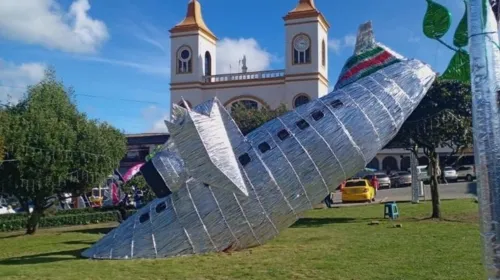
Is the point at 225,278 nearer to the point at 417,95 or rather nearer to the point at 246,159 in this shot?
the point at 246,159

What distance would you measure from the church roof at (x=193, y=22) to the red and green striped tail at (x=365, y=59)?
4479cm

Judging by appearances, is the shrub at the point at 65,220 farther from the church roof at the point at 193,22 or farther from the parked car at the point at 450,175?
the church roof at the point at 193,22

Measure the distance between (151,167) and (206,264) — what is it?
3.39 metres

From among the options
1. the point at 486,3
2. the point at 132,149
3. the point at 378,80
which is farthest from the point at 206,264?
the point at 132,149

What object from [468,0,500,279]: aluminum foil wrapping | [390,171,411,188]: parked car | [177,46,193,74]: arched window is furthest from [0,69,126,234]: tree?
[177,46,193,74]: arched window

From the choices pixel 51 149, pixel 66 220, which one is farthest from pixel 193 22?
pixel 51 149

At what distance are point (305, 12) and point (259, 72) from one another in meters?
7.77

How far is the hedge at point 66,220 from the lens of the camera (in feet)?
81.1

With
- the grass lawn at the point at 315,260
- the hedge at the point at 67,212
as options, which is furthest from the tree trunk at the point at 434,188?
the hedge at the point at 67,212

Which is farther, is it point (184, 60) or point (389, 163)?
point (389, 163)

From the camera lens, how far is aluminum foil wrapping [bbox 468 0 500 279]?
5.35 m

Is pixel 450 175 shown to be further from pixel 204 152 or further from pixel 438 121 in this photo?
pixel 204 152

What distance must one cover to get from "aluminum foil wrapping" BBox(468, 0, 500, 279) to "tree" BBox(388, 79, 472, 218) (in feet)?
47.1

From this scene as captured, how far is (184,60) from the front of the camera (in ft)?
195
